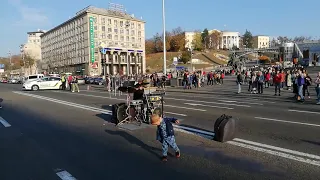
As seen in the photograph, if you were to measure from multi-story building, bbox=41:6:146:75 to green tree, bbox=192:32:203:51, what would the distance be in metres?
53.5

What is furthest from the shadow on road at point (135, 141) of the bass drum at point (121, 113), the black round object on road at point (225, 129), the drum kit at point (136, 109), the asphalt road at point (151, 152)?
the black round object on road at point (225, 129)

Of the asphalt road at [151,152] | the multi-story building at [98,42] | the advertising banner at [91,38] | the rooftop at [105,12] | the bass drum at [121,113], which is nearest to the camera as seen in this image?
the asphalt road at [151,152]

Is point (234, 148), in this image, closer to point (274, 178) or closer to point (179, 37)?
point (274, 178)

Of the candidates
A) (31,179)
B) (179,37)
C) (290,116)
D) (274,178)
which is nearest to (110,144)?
(31,179)

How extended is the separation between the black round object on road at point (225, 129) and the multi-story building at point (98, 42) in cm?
8861

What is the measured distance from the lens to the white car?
3433 cm

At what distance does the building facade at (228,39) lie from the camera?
637 ft

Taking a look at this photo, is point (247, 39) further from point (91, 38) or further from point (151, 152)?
point (151, 152)

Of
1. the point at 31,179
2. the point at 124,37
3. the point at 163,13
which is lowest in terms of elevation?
the point at 31,179

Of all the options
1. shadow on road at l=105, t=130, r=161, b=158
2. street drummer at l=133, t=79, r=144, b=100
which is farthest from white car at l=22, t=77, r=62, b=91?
shadow on road at l=105, t=130, r=161, b=158

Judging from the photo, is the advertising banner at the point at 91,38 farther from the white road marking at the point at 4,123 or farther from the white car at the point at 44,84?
the white road marking at the point at 4,123

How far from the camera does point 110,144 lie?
8.14 m

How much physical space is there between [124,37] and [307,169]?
110m

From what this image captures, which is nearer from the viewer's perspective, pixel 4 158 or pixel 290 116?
pixel 4 158
